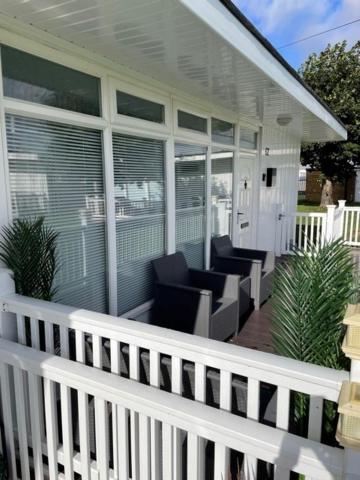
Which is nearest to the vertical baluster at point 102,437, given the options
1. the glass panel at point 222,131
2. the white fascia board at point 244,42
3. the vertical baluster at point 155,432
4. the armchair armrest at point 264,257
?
the vertical baluster at point 155,432

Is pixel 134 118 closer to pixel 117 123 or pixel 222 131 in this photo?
pixel 117 123

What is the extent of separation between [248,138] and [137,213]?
3396 mm

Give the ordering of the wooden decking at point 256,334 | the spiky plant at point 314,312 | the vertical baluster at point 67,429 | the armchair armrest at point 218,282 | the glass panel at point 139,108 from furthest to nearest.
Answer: the armchair armrest at point 218,282, the wooden decking at point 256,334, the glass panel at point 139,108, the vertical baluster at point 67,429, the spiky plant at point 314,312

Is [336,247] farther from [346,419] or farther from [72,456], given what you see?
[72,456]

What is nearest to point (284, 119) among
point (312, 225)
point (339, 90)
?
point (312, 225)

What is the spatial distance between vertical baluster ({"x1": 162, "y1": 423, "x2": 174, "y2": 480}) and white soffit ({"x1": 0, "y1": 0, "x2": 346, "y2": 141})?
192 centimetres

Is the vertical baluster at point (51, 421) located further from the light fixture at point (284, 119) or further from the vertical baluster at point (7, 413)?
the light fixture at point (284, 119)

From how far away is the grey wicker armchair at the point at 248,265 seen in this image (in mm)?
4441

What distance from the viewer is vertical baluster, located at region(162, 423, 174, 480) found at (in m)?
1.36

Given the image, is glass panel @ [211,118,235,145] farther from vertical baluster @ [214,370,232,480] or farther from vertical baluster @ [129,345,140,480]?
vertical baluster @ [214,370,232,480]

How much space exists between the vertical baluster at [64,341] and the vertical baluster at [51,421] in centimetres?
15

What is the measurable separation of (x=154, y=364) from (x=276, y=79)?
267 centimetres

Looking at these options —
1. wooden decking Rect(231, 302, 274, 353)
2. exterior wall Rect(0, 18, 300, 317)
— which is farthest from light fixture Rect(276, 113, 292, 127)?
wooden decking Rect(231, 302, 274, 353)

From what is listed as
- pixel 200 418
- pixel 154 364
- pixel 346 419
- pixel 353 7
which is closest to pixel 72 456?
pixel 154 364
